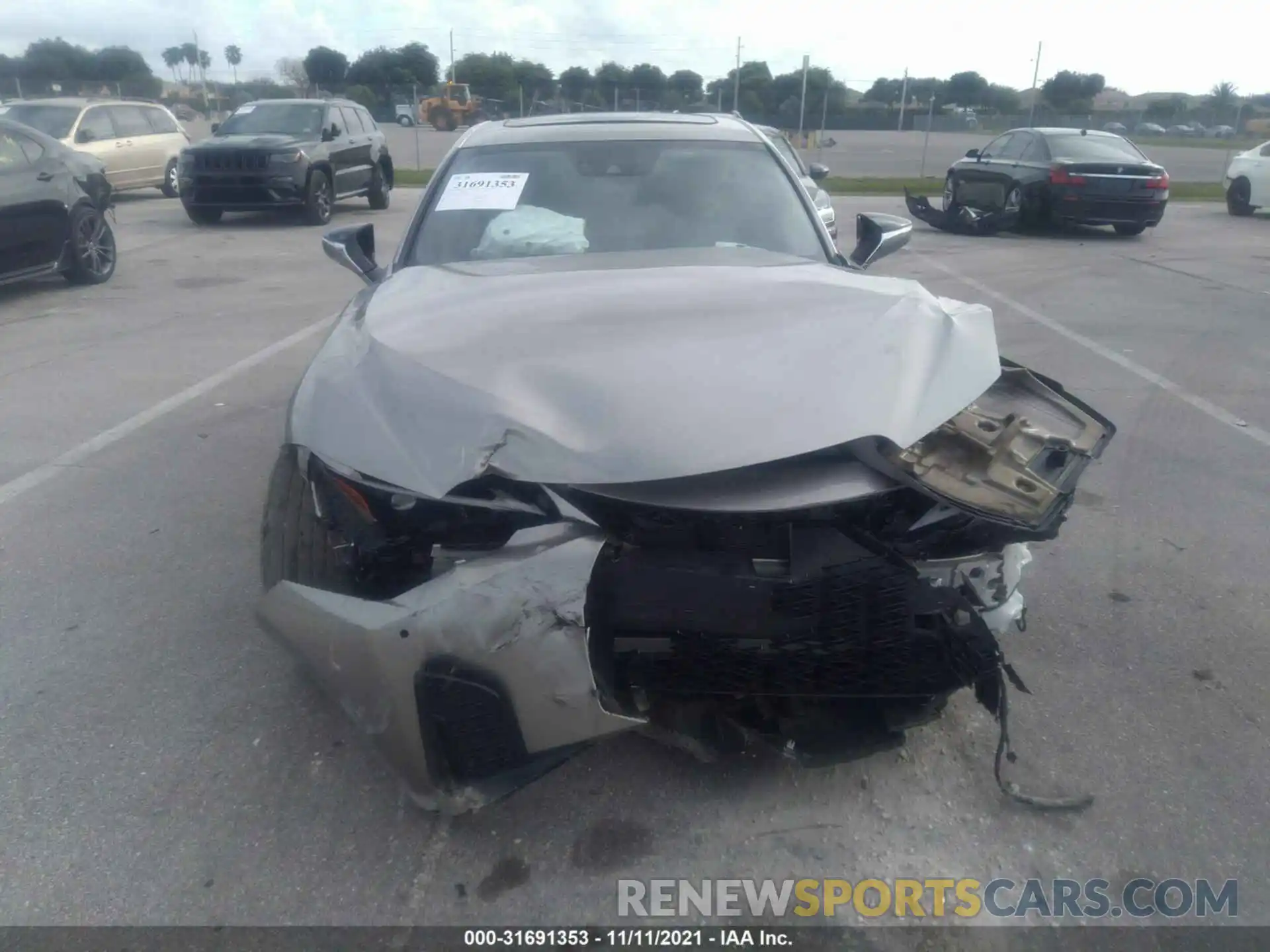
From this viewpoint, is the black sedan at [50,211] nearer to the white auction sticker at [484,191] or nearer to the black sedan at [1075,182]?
the white auction sticker at [484,191]

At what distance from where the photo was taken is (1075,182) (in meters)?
14.6

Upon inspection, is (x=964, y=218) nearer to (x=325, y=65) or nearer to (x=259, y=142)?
(x=259, y=142)

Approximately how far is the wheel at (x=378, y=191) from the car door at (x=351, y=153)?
0.18 meters

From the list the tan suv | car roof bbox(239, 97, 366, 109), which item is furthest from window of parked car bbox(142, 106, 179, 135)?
car roof bbox(239, 97, 366, 109)

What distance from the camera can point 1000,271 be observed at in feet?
39.5

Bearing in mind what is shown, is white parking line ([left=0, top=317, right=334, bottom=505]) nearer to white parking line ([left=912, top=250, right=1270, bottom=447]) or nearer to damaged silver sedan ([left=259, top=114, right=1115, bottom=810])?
damaged silver sedan ([left=259, top=114, right=1115, bottom=810])

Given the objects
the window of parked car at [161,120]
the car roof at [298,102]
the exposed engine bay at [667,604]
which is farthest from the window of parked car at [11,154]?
the window of parked car at [161,120]

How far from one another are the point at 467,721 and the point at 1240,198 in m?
20.9

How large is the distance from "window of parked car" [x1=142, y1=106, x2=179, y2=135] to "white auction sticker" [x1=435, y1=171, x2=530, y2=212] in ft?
54.6

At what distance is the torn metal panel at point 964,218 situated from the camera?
15.4 metres

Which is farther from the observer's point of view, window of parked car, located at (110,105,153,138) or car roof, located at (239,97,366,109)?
window of parked car, located at (110,105,153,138)

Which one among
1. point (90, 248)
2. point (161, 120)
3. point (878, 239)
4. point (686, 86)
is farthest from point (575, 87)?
point (878, 239)

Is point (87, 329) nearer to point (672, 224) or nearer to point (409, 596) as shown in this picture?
point (672, 224)

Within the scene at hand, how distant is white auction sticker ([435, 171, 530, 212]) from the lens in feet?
13.9
